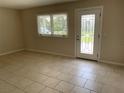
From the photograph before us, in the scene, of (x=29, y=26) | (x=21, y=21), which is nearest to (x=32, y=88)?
(x=29, y=26)

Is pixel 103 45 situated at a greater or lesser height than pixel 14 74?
greater

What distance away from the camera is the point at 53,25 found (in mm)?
4887

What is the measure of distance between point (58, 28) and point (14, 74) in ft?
9.18

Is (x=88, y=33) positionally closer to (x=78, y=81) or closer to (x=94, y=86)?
(x=78, y=81)

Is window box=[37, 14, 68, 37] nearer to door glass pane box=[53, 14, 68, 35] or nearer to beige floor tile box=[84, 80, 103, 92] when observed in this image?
door glass pane box=[53, 14, 68, 35]

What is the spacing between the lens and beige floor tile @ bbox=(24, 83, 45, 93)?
2252 millimetres

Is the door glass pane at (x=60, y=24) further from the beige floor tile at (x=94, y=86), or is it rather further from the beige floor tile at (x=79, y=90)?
the beige floor tile at (x=79, y=90)

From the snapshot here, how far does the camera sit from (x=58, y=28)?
4781mm

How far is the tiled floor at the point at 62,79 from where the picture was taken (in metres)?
2.30

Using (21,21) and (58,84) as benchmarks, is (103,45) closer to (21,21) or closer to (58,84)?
(58,84)

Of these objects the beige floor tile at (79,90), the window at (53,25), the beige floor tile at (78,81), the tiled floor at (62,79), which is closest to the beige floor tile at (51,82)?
the tiled floor at (62,79)

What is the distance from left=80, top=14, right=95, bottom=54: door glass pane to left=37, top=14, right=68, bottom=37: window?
0.82 meters

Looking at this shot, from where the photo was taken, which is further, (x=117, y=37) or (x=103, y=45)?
(x=103, y=45)

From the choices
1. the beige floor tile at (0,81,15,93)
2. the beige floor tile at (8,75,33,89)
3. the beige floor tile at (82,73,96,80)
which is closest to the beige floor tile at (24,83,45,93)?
the beige floor tile at (8,75,33,89)
